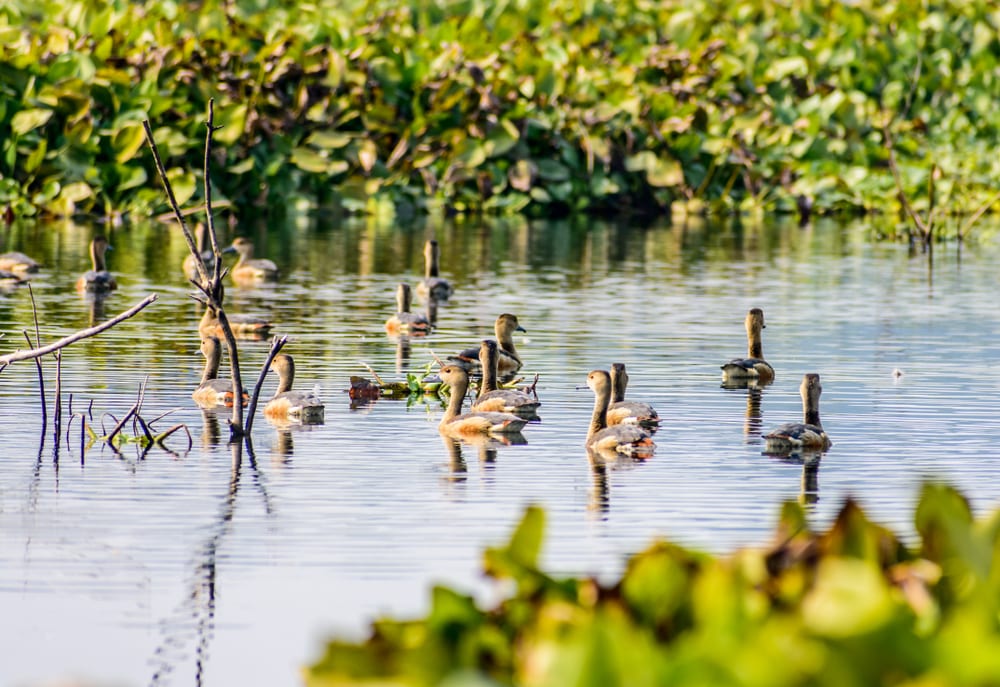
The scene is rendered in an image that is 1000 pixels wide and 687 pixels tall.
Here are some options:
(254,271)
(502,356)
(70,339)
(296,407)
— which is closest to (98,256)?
(254,271)

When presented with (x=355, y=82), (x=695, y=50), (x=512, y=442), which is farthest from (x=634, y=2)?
(x=512, y=442)

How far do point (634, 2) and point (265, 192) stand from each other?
12057 millimetres

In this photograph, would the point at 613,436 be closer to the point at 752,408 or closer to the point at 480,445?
the point at 480,445

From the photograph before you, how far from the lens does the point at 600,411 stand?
14695mm

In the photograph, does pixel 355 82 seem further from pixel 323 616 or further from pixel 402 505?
pixel 323 616

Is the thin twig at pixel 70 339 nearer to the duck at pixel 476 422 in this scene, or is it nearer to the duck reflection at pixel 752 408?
the duck at pixel 476 422

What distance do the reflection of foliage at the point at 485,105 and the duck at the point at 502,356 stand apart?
16693 mm

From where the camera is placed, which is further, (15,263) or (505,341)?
(15,263)

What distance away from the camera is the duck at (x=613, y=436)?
45.4ft

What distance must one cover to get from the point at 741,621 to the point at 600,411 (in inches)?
387

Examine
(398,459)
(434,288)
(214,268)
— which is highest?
(214,268)

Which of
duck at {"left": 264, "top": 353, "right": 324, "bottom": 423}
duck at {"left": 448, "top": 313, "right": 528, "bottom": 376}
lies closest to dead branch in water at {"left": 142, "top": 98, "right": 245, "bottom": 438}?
duck at {"left": 264, "top": 353, "right": 324, "bottom": 423}

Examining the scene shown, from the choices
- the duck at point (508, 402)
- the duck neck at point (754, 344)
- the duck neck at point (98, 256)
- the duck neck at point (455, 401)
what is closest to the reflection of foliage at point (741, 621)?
the duck at point (508, 402)

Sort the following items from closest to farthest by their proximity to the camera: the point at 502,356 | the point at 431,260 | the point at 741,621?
the point at 741,621, the point at 502,356, the point at 431,260
